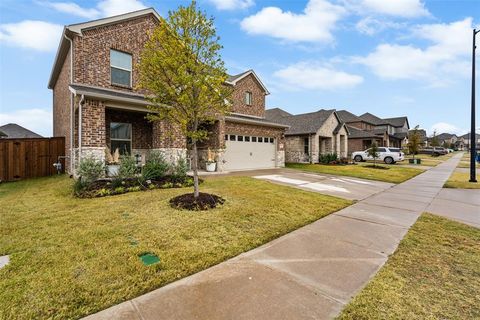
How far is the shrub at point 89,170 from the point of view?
763cm

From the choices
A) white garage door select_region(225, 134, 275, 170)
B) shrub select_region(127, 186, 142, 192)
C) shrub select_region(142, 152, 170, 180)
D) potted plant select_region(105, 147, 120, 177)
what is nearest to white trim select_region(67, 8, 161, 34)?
potted plant select_region(105, 147, 120, 177)

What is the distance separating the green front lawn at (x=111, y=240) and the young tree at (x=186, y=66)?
8.17 feet

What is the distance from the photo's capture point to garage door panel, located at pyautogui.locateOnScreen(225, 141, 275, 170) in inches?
581

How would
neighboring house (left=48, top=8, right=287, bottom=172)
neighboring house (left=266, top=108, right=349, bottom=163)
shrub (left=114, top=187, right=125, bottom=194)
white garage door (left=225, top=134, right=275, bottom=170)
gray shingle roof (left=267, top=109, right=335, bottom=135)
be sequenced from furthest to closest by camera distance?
1. gray shingle roof (left=267, top=109, right=335, bottom=135)
2. neighboring house (left=266, top=108, right=349, bottom=163)
3. white garage door (left=225, top=134, right=275, bottom=170)
4. neighboring house (left=48, top=8, right=287, bottom=172)
5. shrub (left=114, top=187, right=125, bottom=194)

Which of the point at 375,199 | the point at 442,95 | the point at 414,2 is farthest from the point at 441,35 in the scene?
the point at 442,95

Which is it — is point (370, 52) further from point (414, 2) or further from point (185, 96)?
point (185, 96)

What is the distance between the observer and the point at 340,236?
437 cm

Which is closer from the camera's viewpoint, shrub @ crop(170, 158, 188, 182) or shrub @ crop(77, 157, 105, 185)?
shrub @ crop(77, 157, 105, 185)

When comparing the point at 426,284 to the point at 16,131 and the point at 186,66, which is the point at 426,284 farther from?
the point at 16,131

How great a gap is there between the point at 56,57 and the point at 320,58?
1762 centimetres

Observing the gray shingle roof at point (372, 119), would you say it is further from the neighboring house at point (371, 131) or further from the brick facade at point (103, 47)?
the brick facade at point (103, 47)

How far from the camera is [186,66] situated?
5730 mm

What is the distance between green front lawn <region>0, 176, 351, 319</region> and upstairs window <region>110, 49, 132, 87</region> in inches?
258

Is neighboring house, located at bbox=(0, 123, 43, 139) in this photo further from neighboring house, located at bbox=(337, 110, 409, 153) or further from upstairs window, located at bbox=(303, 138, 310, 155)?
neighboring house, located at bbox=(337, 110, 409, 153)
